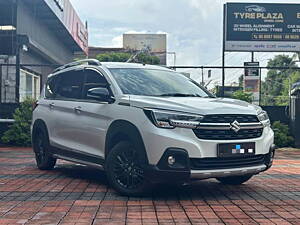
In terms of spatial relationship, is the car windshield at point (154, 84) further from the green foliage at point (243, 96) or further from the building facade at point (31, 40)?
the building facade at point (31, 40)

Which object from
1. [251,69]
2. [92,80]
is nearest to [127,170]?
[92,80]

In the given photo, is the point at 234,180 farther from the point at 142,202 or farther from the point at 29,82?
the point at 29,82

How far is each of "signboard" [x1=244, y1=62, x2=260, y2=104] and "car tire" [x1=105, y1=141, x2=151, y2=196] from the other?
28.4 ft

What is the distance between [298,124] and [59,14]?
42.4 ft

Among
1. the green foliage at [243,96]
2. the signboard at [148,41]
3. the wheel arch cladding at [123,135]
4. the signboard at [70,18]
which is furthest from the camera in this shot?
the signboard at [148,41]

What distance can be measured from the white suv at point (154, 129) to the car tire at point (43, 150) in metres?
0.66

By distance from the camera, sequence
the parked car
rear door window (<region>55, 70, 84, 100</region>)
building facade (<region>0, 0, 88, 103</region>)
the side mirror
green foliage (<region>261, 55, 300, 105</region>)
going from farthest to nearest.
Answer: the parked car, building facade (<region>0, 0, 88, 103</region>), green foliage (<region>261, 55, 300, 105</region>), rear door window (<region>55, 70, 84, 100</region>), the side mirror

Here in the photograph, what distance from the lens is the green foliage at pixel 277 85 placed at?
13.7 metres

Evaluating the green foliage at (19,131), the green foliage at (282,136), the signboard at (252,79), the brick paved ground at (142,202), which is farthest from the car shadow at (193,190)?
the signboard at (252,79)

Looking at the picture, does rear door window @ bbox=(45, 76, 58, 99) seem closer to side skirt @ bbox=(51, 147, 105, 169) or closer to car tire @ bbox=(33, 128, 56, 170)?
car tire @ bbox=(33, 128, 56, 170)

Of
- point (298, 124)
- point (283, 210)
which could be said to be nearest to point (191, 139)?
point (283, 210)

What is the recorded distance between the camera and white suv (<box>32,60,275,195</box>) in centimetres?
511

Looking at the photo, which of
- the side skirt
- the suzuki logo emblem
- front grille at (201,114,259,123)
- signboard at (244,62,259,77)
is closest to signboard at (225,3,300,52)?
signboard at (244,62,259,77)

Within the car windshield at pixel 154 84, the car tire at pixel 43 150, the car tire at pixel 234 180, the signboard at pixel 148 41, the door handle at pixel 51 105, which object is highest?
the signboard at pixel 148 41
